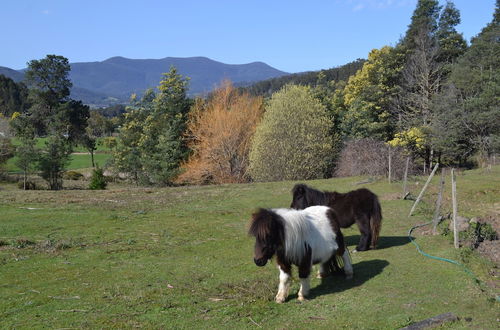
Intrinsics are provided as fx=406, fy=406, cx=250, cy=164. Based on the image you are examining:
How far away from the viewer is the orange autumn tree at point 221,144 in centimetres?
4325

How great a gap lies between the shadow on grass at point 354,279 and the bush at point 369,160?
19.0 m

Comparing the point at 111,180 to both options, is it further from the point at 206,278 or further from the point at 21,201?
the point at 206,278

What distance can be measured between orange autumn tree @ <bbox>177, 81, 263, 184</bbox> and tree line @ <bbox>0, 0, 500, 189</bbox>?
0.36 ft

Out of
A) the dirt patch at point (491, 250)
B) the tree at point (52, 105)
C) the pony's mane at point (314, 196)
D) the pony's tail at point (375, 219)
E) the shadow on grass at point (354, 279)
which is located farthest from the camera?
the tree at point (52, 105)

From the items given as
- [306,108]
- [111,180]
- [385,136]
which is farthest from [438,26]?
[111,180]

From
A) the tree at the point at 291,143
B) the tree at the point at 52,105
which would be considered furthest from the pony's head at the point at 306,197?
the tree at the point at 52,105

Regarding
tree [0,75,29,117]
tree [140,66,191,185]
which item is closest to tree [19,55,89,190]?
tree [140,66,191,185]

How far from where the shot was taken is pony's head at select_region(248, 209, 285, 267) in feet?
24.7

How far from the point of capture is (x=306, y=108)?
131 feet

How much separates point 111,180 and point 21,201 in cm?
3045

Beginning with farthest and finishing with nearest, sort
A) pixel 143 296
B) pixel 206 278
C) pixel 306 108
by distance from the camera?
pixel 306 108
pixel 206 278
pixel 143 296

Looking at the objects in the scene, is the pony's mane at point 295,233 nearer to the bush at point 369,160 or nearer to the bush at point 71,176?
the bush at point 369,160

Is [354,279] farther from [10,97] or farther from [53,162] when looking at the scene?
[10,97]

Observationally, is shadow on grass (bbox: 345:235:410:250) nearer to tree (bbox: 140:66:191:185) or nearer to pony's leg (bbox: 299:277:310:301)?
pony's leg (bbox: 299:277:310:301)
